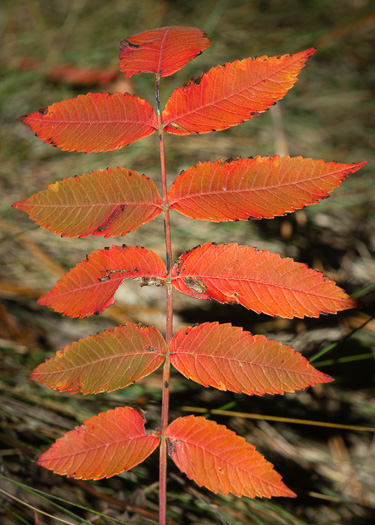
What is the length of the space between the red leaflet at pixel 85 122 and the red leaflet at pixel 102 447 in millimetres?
537

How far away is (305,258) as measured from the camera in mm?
1687

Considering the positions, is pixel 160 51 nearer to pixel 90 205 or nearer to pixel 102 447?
pixel 90 205

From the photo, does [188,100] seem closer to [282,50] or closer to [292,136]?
[292,136]

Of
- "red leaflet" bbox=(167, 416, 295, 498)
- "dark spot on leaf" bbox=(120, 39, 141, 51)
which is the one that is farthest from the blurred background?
"dark spot on leaf" bbox=(120, 39, 141, 51)

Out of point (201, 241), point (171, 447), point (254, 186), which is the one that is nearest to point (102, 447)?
point (171, 447)

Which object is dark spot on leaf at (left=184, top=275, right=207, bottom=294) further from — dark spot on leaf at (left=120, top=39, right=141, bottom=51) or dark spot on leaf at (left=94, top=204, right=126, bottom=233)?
dark spot on leaf at (left=120, top=39, right=141, bottom=51)

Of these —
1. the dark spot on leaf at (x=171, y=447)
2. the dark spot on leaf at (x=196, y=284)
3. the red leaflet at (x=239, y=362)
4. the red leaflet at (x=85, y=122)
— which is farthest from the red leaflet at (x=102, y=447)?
the red leaflet at (x=85, y=122)

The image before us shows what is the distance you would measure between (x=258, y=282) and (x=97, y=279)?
318 mm

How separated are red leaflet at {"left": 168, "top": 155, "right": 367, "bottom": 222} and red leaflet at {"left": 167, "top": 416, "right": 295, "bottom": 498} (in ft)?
1.34

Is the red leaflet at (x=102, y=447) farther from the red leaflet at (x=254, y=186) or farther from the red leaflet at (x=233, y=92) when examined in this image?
the red leaflet at (x=233, y=92)

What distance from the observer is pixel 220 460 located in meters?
0.77

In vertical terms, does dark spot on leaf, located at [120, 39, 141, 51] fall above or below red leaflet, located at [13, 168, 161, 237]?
above

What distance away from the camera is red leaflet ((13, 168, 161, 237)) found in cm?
82

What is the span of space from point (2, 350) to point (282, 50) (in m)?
1.97
